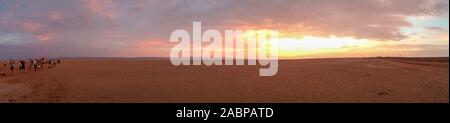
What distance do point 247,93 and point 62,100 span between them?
1047 cm

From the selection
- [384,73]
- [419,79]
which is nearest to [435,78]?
[419,79]

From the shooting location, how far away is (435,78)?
30359 mm

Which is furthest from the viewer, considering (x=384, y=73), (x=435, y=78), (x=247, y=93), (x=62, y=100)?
(x=384, y=73)

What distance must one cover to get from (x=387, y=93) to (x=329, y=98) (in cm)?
376
